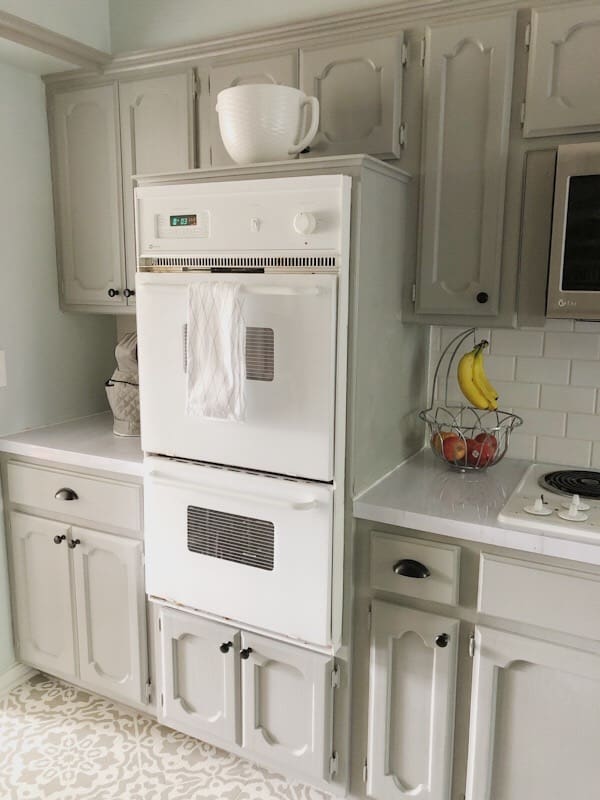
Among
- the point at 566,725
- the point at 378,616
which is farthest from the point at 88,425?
the point at 566,725

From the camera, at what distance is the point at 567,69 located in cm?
165

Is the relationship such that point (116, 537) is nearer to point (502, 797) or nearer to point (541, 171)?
point (502, 797)

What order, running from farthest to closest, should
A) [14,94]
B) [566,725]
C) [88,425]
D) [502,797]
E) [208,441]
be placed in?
1. [88,425]
2. [14,94]
3. [208,441]
4. [502,797]
5. [566,725]

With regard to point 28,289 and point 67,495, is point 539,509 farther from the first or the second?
point 28,289

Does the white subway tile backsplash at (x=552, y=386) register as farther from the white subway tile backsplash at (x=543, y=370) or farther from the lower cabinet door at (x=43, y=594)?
the lower cabinet door at (x=43, y=594)

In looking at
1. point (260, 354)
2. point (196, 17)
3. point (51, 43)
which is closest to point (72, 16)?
point (51, 43)

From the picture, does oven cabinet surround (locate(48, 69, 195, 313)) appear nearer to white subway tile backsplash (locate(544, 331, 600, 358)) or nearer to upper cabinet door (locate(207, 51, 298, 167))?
upper cabinet door (locate(207, 51, 298, 167))

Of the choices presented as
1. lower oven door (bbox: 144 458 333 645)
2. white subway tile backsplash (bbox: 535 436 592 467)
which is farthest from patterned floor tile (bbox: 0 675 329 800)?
white subway tile backsplash (bbox: 535 436 592 467)

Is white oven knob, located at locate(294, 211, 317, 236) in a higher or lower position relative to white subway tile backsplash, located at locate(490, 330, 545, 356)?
higher

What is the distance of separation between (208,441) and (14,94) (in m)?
1.48

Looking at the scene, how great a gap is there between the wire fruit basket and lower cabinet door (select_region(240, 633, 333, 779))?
2.22 feet

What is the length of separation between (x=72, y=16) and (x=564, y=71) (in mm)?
1650

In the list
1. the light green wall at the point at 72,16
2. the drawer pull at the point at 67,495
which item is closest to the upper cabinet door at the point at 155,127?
the light green wall at the point at 72,16

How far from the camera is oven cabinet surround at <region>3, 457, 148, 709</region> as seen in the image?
215cm
